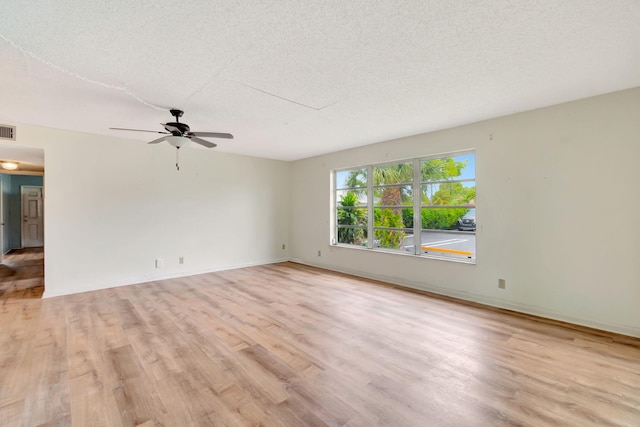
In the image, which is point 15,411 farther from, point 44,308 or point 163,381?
point 44,308

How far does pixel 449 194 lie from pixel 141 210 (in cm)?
538

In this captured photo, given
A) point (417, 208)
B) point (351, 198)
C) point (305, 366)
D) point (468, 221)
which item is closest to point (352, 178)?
point (351, 198)

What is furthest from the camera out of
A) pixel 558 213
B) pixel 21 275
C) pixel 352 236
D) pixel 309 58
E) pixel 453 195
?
pixel 352 236

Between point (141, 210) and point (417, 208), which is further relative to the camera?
point (141, 210)

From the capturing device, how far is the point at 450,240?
A: 4426 mm

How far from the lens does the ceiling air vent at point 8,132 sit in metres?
3.95

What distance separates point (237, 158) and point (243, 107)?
306 cm

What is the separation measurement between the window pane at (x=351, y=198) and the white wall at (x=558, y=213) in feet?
5.38

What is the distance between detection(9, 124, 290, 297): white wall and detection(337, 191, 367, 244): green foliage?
A: 1.83 meters

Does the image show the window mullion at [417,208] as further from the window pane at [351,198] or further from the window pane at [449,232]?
the window pane at [351,198]

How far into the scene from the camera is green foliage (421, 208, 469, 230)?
14.1 feet

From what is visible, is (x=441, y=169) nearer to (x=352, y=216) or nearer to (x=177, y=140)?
(x=352, y=216)

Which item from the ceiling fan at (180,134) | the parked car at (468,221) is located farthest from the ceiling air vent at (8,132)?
the parked car at (468,221)

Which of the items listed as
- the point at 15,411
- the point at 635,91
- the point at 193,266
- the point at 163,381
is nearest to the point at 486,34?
the point at 635,91
